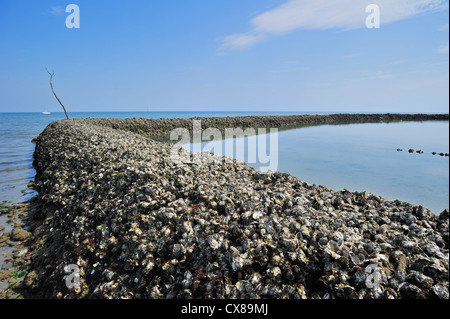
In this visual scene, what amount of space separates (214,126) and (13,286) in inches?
1164

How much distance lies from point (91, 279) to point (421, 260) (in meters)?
4.18

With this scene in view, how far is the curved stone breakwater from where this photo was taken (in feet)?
9.06

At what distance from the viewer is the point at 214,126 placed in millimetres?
32500

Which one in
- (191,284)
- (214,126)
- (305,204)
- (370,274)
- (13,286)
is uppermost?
(214,126)

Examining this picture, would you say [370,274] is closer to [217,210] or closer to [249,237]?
[249,237]

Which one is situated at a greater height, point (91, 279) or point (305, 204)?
point (305, 204)

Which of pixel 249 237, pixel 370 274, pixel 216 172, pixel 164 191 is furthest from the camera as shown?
pixel 216 172

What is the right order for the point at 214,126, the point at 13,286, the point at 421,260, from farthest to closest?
1. the point at 214,126
2. the point at 13,286
3. the point at 421,260

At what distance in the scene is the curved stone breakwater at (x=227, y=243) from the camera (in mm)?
2762

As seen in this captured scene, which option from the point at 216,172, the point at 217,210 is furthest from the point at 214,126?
the point at 217,210

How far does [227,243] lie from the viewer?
10.6 ft
